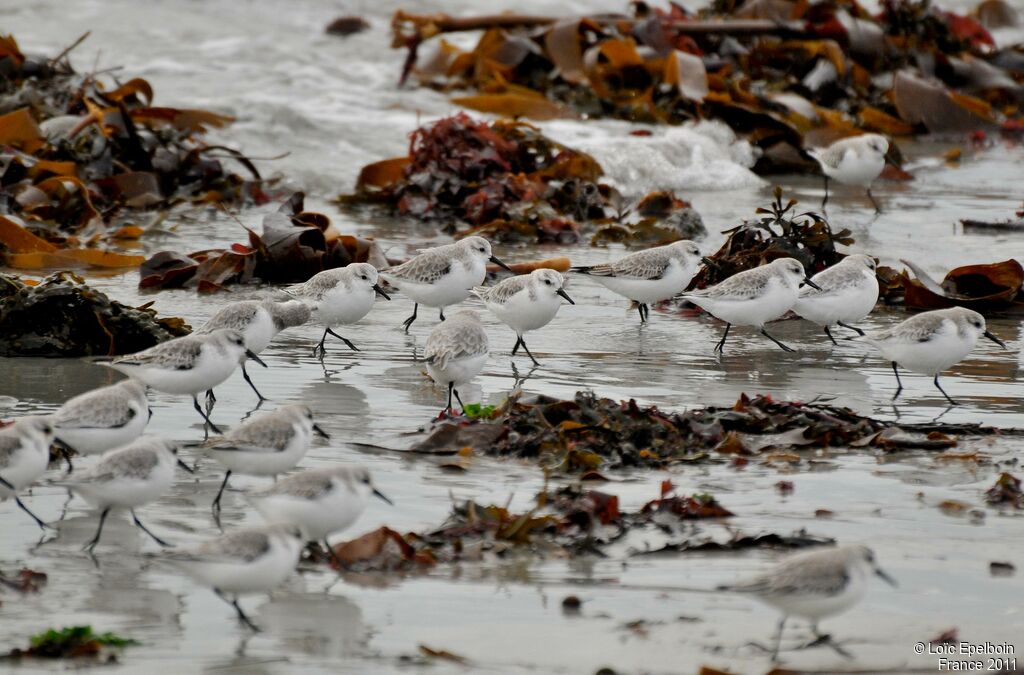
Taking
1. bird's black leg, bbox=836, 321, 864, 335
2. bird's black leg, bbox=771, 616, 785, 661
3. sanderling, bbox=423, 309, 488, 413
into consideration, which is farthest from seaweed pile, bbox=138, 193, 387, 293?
bird's black leg, bbox=771, 616, 785, 661

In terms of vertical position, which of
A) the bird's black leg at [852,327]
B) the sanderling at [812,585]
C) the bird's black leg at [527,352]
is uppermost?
the sanderling at [812,585]

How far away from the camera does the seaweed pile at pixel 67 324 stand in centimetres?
718

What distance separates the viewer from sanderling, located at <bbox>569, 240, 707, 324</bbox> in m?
8.34

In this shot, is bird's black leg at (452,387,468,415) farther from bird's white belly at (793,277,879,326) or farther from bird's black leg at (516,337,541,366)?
bird's white belly at (793,277,879,326)

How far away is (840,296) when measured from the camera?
7.77 m

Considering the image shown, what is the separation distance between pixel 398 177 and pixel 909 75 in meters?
6.43

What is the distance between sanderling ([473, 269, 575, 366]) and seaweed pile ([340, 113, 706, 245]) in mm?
2692

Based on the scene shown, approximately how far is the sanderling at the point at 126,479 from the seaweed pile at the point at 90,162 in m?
4.84

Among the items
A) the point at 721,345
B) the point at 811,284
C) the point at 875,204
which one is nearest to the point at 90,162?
the point at 721,345

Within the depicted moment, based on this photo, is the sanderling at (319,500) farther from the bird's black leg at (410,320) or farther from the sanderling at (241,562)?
the bird's black leg at (410,320)

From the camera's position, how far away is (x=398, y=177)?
39.2 feet

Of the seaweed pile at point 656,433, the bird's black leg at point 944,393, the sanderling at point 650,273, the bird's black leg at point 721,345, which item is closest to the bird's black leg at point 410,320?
the sanderling at point 650,273

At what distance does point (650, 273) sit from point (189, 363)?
338cm

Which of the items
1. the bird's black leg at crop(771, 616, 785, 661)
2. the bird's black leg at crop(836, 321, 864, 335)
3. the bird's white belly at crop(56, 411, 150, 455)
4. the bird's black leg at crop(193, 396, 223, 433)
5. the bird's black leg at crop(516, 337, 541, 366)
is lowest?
the bird's black leg at crop(516, 337, 541, 366)
